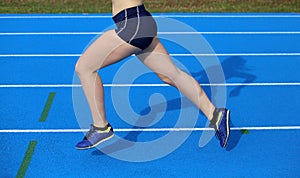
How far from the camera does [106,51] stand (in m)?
4.32

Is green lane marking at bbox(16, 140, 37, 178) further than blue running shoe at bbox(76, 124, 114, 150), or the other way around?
blue running shoe at bbox(76, 124, 114, 150)

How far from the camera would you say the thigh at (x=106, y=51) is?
14.1 feet

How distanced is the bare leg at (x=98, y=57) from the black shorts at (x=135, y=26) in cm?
6

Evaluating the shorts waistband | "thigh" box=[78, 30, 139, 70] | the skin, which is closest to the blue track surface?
the skin

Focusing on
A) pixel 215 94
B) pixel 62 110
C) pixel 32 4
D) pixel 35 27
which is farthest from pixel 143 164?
pixel 32 4

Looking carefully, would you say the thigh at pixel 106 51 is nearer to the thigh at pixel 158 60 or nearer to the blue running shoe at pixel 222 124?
the thigh at pixel 158 60

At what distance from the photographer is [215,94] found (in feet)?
21.4

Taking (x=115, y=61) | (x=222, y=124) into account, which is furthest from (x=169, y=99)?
(x=115, y=61)

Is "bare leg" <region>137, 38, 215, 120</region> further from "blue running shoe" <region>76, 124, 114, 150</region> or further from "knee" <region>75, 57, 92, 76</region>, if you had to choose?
"blue running shoe" <region>76, 124, 114, 150</region>

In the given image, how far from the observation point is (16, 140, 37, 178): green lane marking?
4438 mm

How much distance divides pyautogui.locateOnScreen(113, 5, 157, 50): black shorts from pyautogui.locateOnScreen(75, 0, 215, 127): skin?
0.13 feet

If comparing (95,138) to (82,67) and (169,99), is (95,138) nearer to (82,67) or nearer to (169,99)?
(82,67)

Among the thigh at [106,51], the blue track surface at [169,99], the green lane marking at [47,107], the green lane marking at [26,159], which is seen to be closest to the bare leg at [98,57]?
the thigh at [106,51]

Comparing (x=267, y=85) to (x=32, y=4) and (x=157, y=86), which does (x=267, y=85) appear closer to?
(x=157, y=86)
